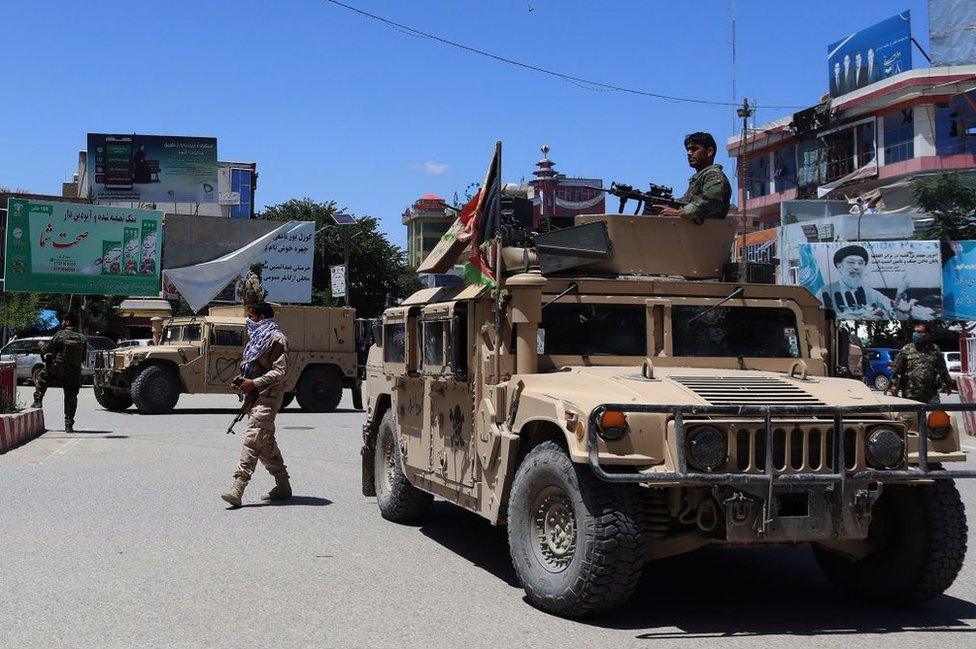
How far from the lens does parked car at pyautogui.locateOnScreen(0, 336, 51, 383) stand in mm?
32375

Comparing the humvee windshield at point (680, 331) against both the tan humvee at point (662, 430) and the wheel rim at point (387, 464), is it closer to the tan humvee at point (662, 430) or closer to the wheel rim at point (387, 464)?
the tan humvee at point (662, 430)

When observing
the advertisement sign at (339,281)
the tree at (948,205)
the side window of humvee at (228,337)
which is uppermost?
the tree at (948,205)

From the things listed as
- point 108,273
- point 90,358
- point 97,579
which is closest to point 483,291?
point 97,579

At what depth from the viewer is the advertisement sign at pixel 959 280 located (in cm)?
3631

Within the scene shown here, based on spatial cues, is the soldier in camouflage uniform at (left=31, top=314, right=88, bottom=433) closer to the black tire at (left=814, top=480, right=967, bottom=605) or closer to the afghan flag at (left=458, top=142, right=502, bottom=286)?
the afghan flag at (left=458, top=142, right=502, bottom=286)

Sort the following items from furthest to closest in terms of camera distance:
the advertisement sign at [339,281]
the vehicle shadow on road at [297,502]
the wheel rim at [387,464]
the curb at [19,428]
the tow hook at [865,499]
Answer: the advertisement sign at [339,281]
the curb at [19,428]
the vehicle shadow on road at [297,502]
the wheel rim at [387,464]
the tow hook at [865,499]

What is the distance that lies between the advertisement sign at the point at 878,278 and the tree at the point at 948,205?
508 cm

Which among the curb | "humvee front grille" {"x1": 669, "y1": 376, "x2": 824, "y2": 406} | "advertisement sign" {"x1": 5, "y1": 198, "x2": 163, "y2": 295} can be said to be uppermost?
"advertisement sign" {"x1": 5, "y1": 198, "x2": 163, "y2": 295}

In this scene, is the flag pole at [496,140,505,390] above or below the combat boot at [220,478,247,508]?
above

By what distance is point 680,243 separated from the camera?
24.3ft

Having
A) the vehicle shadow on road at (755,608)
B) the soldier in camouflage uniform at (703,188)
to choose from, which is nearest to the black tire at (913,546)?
the vehicle shadow on road at (755,608)

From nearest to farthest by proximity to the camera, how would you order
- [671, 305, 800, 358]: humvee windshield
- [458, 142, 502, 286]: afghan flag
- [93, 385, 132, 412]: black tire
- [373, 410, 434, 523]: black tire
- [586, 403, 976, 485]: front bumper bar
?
[586, 403, 976, 485]: front bumper bar, [458, 142, 502, 286]: afghan flag, [671, 305, 800, 358]: humvee windshield, [373, 410, 434, 523]: black tire, [93, 385, 132, 412]: black tire

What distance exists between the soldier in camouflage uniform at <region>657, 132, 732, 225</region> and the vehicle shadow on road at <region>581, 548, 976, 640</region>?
92.6 inches

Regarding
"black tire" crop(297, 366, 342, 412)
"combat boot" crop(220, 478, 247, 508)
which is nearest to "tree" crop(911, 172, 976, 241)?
"black tire" crop(297, 366, 342, 412)
